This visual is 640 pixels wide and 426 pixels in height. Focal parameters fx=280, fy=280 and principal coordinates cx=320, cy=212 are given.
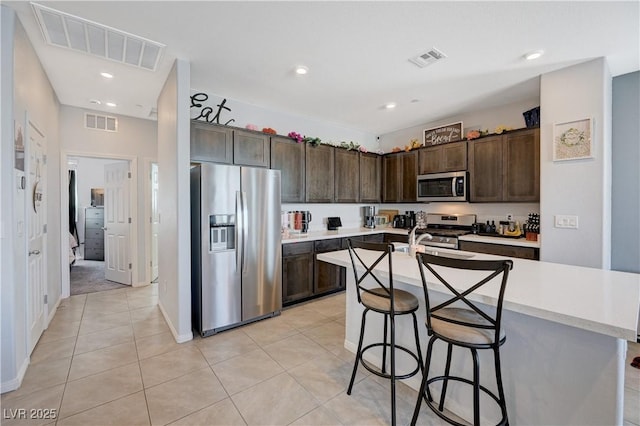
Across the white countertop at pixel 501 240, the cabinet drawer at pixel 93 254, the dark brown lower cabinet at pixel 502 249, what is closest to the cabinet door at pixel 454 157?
the white countertop at pixel 501 240

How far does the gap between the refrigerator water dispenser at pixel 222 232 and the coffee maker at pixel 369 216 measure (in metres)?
3.02

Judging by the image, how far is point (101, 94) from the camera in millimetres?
3645

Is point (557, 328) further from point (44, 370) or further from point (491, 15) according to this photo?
point (44, 370)

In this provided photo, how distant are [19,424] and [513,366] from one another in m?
3.02

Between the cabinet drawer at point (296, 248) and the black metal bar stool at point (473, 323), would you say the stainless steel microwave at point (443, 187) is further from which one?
the black metal bar stool at point (473, 323)

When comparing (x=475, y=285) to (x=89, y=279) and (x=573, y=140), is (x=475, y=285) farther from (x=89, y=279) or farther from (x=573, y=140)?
(x=89, y=279)

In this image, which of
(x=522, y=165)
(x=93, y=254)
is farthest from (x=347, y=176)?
(x=93, y=254)

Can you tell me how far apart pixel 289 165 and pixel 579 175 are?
3.33 metres

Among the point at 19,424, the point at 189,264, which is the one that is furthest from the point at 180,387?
the point at 189,264

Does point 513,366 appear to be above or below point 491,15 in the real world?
below

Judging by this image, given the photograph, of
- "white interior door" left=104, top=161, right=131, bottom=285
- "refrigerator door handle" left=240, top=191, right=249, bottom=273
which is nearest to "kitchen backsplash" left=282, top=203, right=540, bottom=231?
"refrigerator door handle" left=240, top=191, right=249, bottom=273

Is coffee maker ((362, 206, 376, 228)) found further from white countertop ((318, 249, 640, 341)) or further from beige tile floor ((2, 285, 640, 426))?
white countertop ((318, 249, 640, 341))

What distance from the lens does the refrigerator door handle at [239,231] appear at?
10.2 ft

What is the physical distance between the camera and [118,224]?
4918 millimetres
